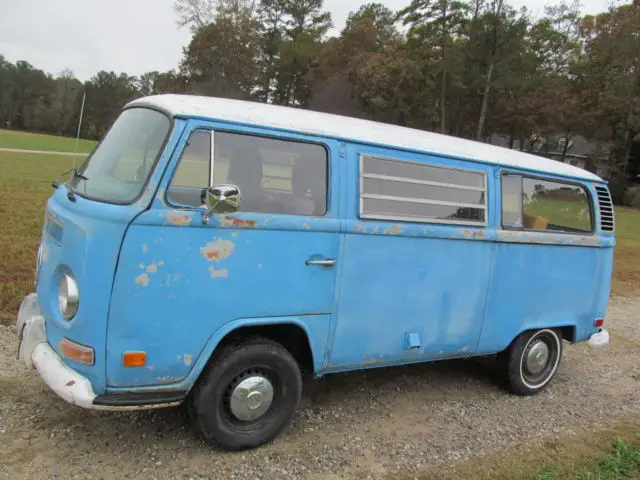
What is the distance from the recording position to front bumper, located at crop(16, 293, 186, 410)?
2900 millimetres

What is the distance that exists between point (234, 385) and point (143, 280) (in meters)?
0.96

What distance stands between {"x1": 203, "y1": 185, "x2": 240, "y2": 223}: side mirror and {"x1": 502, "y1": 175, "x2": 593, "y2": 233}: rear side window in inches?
100

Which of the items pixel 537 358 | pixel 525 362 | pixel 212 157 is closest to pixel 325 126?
pixel 212 157

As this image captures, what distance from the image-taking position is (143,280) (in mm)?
2941

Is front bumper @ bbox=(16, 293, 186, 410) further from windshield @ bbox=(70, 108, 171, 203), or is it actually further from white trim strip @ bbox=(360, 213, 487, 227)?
white trim strip @ bbox=(360, 213, 487, 227)

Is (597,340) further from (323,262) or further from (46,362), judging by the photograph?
(46,362)

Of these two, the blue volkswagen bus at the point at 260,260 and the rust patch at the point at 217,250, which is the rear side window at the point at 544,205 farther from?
the rust patch at the point at 217,250

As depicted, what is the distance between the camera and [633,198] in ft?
119

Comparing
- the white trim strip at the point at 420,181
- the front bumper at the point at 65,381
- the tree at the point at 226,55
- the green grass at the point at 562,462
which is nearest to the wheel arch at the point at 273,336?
the front bumper at the point at 65,381

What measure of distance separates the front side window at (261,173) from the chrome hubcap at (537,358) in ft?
9.18

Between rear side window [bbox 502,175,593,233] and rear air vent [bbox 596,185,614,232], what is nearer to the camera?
rear side window [bbox 502,175,593,233]

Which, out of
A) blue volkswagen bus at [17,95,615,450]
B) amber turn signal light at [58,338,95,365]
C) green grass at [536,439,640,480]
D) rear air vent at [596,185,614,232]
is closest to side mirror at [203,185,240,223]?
blue volkswagen bus at [17,95,615,450]

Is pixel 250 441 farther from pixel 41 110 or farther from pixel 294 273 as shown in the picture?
pixel 41 110

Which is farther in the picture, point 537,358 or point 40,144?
point 40,144
